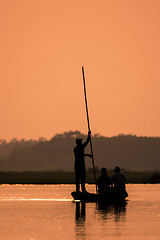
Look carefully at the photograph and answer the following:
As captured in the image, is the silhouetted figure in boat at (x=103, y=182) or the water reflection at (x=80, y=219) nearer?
the water reflection at (x=80, y=219)

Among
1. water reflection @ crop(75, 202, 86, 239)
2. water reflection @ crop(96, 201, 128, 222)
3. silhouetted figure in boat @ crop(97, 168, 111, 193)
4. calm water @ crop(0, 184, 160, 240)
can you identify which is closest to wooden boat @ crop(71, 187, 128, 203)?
silhouetted figure in boat @ crop(97, 168, 111, 193)

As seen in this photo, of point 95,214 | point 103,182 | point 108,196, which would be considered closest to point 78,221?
point 95,214

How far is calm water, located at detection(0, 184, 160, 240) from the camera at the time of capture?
17734 mm

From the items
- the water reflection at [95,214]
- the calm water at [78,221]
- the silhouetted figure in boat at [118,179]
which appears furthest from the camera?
the silhouetted figure in boat at [118,179]

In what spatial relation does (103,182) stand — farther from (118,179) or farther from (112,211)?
(112,211)

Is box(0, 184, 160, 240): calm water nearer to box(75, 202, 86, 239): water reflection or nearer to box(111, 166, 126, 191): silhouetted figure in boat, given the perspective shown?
box(75, 202, 86, 239): water reflection

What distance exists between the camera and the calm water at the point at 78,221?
17734 millimetres

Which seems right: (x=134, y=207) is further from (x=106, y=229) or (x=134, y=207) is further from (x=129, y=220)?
(x=106, y=229)

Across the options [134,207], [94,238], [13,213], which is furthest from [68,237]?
[134,207]

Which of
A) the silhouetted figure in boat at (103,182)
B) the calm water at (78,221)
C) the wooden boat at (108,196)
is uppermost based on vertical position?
the silhouetted figure in boat at (103,182)

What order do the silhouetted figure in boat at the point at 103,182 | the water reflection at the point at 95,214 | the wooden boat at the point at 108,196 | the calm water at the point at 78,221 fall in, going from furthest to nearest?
the silhouetted figure in boat at the point at 103,182 < the wooden boat at the point at 108,196 < the water reflection at the point at 95,214 < the calm water at the point at 78,221

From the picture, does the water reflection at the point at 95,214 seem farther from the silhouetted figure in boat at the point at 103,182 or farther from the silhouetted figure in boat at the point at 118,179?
the silhouetted figure in boat at the point at 103,182

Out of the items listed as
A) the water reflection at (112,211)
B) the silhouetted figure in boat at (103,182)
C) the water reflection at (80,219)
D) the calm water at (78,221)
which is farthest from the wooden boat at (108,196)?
the calm water at (78,221)

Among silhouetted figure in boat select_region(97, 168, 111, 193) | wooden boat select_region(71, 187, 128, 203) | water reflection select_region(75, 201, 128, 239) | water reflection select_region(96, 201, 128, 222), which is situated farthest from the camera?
silhouetted figure in boat select_region(97, 168, 111, 193)
